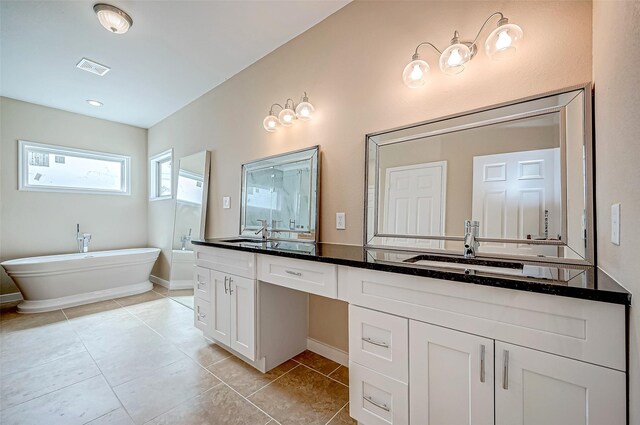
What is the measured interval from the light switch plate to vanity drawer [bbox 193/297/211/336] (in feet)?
7.73

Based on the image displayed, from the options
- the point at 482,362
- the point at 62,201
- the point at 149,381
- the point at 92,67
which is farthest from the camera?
the point at 62,201

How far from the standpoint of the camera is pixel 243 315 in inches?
72.5

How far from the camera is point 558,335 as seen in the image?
804 millimetres

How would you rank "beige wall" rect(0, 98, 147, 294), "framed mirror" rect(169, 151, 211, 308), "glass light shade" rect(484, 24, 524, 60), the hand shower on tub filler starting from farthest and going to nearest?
the hand shower on tub filler, "beige wall" rect(0, 98, 147, 294), "framed mirror" rect(169, 151, 211, 308), "glass light shade" rect(484, 24, 524, 60)

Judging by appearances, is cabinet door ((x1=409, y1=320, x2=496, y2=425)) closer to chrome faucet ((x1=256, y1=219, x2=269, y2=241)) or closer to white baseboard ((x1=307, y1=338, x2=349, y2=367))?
white baseboard ((x1=307, y1=338, x2=349, y2=367))

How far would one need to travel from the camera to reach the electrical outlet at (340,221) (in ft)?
6.36

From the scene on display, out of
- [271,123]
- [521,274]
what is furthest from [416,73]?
[271,123]

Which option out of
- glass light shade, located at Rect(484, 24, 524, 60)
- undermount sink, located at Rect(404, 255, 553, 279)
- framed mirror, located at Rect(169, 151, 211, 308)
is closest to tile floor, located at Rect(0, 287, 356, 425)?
undermount sink, located at Rect(404, 255, 553, 279)

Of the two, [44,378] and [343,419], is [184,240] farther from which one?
[343,419]

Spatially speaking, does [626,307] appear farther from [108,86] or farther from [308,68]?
[108,86]

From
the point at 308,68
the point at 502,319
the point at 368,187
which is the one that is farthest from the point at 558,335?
the point at 308,68

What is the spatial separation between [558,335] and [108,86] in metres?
4.36

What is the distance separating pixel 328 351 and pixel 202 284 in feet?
3.84

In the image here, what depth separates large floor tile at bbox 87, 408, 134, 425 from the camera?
1396mm
